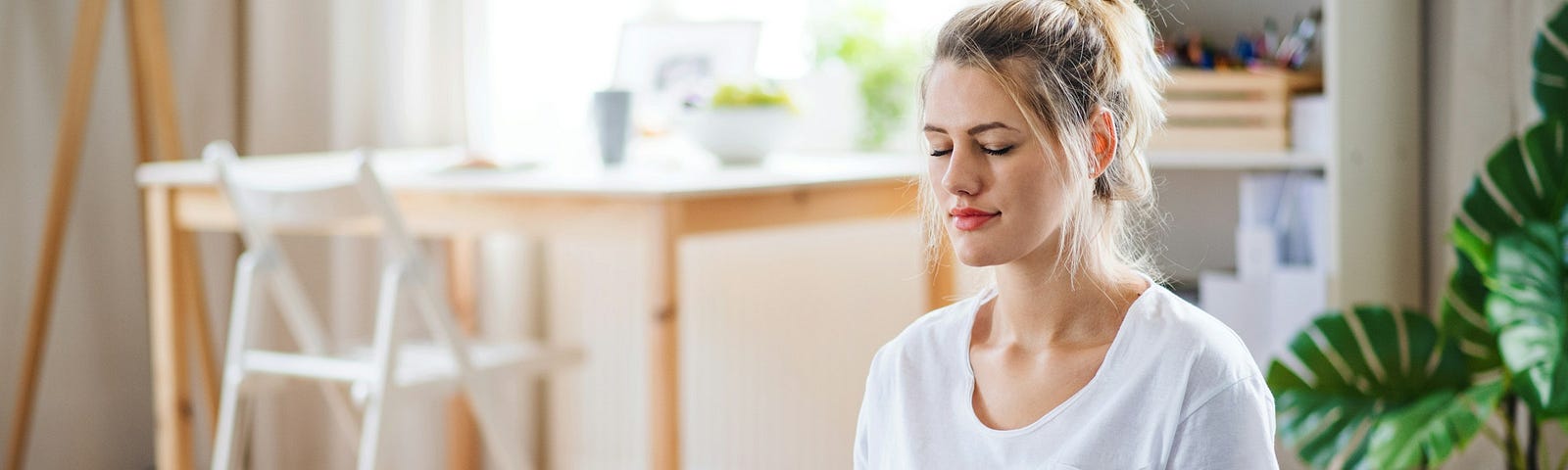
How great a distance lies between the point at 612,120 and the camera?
2.43 m

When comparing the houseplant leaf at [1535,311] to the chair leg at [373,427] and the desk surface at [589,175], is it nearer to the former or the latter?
the desk surface at [589,175]

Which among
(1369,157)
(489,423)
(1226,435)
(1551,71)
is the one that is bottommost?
(489,423)

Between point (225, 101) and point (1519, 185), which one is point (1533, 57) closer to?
point (1519, 185)

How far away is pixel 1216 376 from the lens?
891mm

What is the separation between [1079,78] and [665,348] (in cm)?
119

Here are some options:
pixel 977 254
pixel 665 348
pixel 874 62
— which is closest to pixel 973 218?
pixel 977 254

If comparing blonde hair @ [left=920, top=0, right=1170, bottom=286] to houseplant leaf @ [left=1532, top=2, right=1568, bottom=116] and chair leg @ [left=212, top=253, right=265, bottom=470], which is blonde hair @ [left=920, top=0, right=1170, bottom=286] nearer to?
houseplant leaf @ [left=1532, top=2, right=1568, bottom=116]

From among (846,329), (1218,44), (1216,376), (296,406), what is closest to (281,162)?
(296,406)

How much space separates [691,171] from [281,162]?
768 mm

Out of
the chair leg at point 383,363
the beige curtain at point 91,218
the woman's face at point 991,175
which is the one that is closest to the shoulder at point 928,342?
the woman's face at point 991,175

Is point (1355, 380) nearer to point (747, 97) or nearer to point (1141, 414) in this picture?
point (747, 97)

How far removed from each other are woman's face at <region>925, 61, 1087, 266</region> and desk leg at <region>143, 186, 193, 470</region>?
6.09 feet

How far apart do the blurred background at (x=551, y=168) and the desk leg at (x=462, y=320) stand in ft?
0.08

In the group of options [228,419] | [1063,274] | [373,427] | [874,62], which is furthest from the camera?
[874,62]
